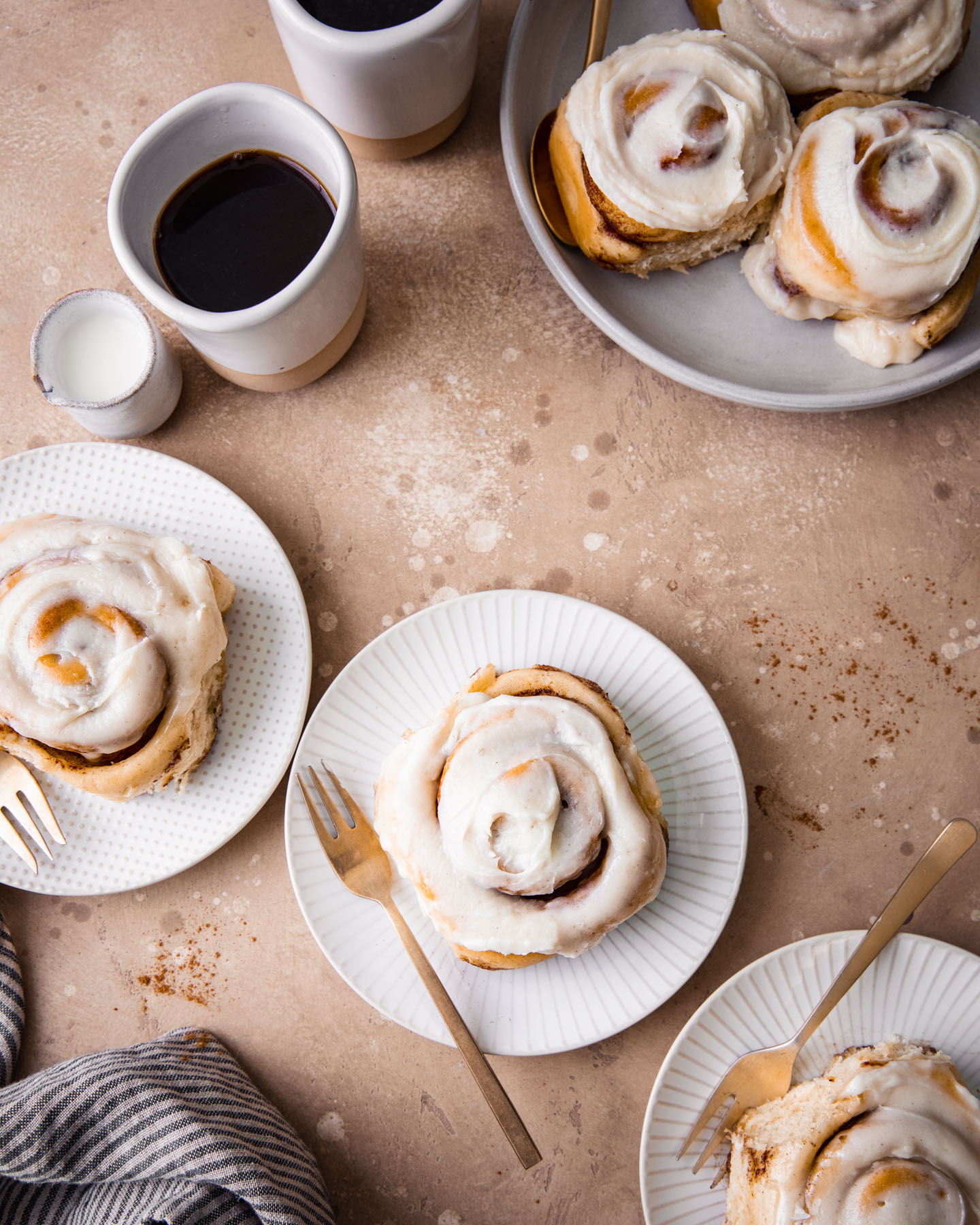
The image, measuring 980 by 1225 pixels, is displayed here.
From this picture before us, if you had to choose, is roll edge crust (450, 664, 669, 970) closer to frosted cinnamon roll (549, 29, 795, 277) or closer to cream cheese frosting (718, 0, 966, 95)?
frosted cinnamon roll (549, 29, 795, 277)

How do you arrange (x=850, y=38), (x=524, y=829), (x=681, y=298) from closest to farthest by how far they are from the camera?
(x=524, y=829) < (x=850, y=38) < (x=681, y=298)

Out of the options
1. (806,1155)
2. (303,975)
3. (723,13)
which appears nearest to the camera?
(806,1155)

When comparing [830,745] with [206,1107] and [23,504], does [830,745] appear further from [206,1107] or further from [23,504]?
[23,504]

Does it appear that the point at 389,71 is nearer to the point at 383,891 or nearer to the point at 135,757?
the point at 135,757

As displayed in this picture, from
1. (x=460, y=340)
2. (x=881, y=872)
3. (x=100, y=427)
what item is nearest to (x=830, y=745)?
(x=881, y=872)

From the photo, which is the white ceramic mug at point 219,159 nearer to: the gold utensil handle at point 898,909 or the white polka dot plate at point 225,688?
the white polka dot plate at point 225,688

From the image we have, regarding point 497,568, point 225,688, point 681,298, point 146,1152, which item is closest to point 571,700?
point 497,568

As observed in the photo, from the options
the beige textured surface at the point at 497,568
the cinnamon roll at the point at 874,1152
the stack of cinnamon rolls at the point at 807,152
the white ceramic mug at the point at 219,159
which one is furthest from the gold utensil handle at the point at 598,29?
the cinnamon roll at the point at 874,1152
